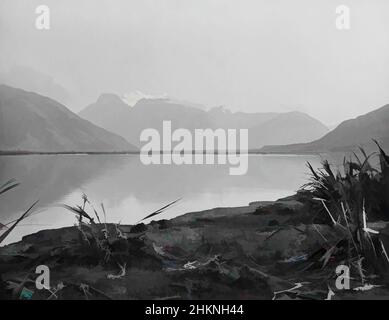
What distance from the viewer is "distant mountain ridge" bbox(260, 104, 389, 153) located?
2473 millimetres

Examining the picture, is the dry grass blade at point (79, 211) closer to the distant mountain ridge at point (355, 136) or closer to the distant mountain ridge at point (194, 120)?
the distant mountain ridge at point (194, 120)

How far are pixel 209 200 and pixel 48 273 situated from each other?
904 millimetres

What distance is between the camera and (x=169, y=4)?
98.7 inches

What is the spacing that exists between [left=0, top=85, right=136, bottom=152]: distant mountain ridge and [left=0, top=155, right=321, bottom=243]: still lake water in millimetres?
66

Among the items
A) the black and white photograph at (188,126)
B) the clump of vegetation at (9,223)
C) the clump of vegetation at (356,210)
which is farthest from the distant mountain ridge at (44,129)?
the clump of vegetation at (356,210)

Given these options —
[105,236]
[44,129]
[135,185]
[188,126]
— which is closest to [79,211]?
[105,236]

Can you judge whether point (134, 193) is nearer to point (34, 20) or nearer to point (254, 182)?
point (254, 182)

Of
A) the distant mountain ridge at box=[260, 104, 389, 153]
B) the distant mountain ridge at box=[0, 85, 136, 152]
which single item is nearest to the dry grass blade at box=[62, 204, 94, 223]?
the distant mountain ridge at box=[0, 85, 136, 152]

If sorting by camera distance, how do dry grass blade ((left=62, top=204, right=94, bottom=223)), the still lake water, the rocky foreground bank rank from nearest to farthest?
the rocky foreground bank
dry grass blade ((left=62, top=204, right=94, bottom=223))
the still lake water

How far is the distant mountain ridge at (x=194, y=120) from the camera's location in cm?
245

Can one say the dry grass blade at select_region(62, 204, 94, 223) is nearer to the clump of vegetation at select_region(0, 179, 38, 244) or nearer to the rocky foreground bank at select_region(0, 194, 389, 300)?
the rocky foreground bank at select_region(0, 194, 389, 300)

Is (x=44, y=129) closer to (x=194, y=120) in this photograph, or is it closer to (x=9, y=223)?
(x=9, y=223)

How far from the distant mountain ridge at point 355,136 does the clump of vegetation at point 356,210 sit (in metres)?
0.16

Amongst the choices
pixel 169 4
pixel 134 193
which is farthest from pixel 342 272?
pixel 169 4
